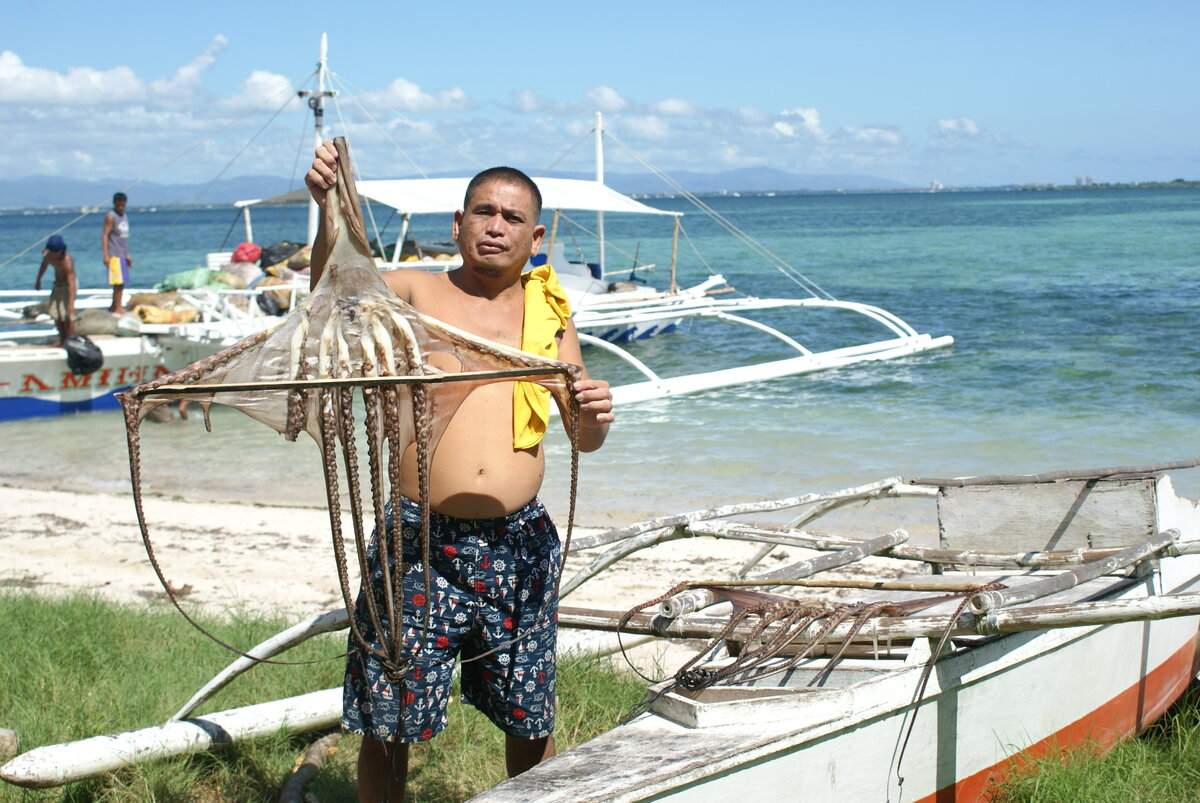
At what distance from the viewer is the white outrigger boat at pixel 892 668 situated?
2.36 metres

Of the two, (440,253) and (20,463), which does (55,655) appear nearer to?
(20,463)

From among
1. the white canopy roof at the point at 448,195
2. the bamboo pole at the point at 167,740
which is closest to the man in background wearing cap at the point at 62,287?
the white canopy roof at the point at 448,195

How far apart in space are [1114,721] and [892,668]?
120 centimetres

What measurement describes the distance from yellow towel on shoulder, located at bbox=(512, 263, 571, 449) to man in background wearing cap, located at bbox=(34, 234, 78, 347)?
1027cm

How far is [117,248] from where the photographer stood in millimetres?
13469

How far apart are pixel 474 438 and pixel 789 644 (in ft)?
3.43

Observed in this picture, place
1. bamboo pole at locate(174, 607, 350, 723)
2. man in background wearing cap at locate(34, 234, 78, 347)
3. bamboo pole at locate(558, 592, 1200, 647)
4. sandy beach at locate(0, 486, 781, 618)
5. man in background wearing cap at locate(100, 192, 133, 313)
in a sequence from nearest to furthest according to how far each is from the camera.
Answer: bamboo pole at locate(558, 592, 1200, 647), bamboo pole at locate(174, 607, 350, 723), sandy beach at locate(0, 486, 781, 618), man in background wearing cap at locate(34, 234, 78, 347), man in background wearing cap at locate(100, 192, 133, 313)

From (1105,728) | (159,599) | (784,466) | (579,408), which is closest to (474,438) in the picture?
(579,408)

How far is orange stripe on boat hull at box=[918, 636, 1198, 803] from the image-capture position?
2.89 metres

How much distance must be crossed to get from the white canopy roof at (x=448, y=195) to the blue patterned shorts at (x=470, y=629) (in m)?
10.4

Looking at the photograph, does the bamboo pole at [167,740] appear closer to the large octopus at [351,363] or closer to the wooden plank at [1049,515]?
the large octopus at [351,363]

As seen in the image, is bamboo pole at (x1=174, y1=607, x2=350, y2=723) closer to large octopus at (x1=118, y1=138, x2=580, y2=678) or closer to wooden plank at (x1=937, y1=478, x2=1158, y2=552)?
large octopus at (x1=118, y1=138, x2=580, y2=678)

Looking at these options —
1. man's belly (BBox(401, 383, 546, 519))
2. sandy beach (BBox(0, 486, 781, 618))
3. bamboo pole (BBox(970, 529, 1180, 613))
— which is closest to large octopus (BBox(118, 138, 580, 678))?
man's belly (BBox(401, 383, 546, 519))

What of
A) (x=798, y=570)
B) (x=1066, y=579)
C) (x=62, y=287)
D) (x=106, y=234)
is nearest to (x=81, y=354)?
(x=62, y=287)
